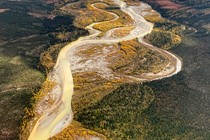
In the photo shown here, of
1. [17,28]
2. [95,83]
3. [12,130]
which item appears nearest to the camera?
[12,130]

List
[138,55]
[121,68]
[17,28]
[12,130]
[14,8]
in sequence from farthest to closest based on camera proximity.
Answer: [14,8] < [17,28] < [138,55] < [121,68] < [12,130]

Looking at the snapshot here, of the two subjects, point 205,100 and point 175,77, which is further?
point 175,77

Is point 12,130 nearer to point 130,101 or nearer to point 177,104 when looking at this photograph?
point 130,101

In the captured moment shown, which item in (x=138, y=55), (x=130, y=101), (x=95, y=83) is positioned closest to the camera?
(x=130, y=101)

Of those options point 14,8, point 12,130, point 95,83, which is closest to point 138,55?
point 95,83

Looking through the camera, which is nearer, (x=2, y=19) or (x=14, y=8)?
(x=2, y=19)

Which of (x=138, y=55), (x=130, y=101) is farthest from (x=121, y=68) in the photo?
(x=130, y=101)

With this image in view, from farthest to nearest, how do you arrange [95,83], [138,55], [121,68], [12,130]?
[138,55] < [121,68] < [95,83] < [12,130]

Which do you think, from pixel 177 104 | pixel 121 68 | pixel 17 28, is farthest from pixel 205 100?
pixel 17 28

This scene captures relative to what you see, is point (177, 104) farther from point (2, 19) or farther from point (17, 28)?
point (2, 19)
